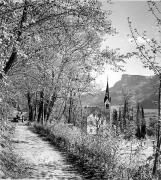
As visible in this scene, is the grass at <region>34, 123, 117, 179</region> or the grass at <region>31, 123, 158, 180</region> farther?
the grass at <region>34, 123, 117, 179</region>

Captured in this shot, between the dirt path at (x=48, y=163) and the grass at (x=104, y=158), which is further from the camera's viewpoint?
the dirt path at (x=48, y=163)

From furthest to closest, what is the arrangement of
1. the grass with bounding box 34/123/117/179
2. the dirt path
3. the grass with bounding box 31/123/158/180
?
the dirt path → the grass with bounding box 34/123/117/179 → the grass with bounding box 31/123/158/180

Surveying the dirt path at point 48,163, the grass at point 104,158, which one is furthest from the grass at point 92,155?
the dirt path at point 48,163

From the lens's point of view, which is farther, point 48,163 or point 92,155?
point 48,163

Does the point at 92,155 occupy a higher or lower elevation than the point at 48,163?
higher

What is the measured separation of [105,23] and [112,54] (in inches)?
200

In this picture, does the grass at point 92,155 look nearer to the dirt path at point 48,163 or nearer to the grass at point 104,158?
the grass at point 104,158

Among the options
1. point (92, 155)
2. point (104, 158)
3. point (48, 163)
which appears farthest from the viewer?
point (48, 163)

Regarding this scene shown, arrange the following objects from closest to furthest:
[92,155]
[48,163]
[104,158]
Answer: [104,158], [92,155], [48,163]

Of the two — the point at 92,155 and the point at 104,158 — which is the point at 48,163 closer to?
the point at 92,155

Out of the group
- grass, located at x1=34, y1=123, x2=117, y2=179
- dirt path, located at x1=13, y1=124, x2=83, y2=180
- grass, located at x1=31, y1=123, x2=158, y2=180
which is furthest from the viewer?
dirt path, located at x1=13, y1=124, x2=83, y2=180

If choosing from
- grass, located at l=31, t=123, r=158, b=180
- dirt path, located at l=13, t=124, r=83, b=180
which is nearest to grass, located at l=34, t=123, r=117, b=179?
grass, located at l=31, t=123, r=158, b=180

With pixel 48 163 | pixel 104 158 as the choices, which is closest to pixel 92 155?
pixel 104 158

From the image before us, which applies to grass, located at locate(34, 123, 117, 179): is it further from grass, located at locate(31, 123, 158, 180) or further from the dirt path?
the dirt path
